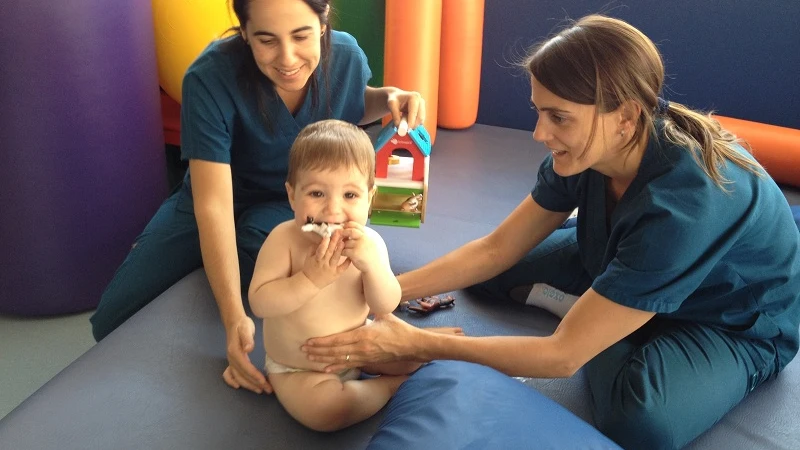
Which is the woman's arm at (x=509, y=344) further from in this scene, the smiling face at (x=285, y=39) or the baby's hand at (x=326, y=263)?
the smiling face at (x=285, y=39)

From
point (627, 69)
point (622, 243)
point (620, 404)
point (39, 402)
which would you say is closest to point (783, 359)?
point (620, 404)

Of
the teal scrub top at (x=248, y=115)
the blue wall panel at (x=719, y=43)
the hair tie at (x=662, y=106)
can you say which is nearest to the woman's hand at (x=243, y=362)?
the teal scrub top at (x=248, y=115)

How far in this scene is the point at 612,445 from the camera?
106cm

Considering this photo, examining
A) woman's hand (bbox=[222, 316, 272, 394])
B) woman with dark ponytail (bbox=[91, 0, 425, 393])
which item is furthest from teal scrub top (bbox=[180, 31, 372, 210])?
woman's hand (bbox=[222, 316, 272, 394])

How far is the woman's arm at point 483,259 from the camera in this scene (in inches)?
58.3

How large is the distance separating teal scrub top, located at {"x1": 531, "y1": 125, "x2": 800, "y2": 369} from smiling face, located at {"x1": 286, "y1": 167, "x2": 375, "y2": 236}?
404 millimetres

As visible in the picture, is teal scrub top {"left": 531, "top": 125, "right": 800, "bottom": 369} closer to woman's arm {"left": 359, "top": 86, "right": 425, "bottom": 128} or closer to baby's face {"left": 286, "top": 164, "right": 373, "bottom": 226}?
woman's arm {"left": 359, "top": 86, "right": 425, "bottom": 128}

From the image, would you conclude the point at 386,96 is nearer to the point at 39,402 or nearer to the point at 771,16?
the point at 39,402

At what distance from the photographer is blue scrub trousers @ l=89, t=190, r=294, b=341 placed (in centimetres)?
156

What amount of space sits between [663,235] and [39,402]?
3.40 ft

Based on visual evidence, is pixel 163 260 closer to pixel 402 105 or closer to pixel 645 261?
pixel 402 105

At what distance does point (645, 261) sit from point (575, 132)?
0.75 feet

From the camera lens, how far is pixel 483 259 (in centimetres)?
150

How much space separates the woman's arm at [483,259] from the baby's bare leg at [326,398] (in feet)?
1.04
